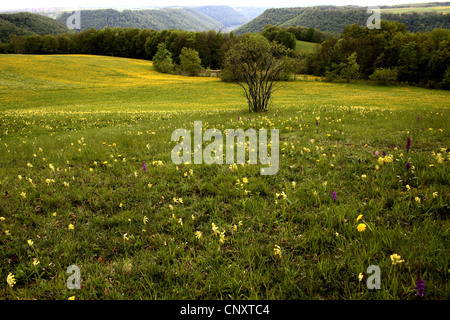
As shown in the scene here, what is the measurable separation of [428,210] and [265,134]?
529cm

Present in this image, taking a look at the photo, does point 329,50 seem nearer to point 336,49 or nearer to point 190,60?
point 336,49

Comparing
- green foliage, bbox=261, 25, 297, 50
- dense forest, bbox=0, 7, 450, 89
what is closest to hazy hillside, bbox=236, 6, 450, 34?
dense forest, bbox=0, 7, 450, 89

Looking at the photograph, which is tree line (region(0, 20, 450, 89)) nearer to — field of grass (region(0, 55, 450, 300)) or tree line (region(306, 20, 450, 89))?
tree line (region(306, 20, 450, 89))

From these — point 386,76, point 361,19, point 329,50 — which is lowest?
point 386,76

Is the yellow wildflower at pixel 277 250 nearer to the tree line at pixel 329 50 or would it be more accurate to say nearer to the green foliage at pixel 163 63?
the tree line at pixel 329 50

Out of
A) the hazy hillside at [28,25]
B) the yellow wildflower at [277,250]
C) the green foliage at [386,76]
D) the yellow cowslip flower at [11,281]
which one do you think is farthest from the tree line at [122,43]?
the yellow cowslip flower at [11,281]

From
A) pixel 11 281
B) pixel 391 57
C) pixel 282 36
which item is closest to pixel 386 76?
pixel 391 57

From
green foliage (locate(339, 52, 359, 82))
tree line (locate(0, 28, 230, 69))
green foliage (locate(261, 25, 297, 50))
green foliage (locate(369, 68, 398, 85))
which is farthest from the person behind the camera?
green foliage (locate(261, 25, 297, 50))

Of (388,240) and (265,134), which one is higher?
(265,134)

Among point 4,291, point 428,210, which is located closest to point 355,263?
point 428,210

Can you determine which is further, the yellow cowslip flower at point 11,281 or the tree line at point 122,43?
the tree line at point 122,43

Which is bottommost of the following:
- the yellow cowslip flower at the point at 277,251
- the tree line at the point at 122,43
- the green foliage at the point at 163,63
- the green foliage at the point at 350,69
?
the yellow cowslip flower at the point at 277,251

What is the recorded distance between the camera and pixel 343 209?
11.6ft
